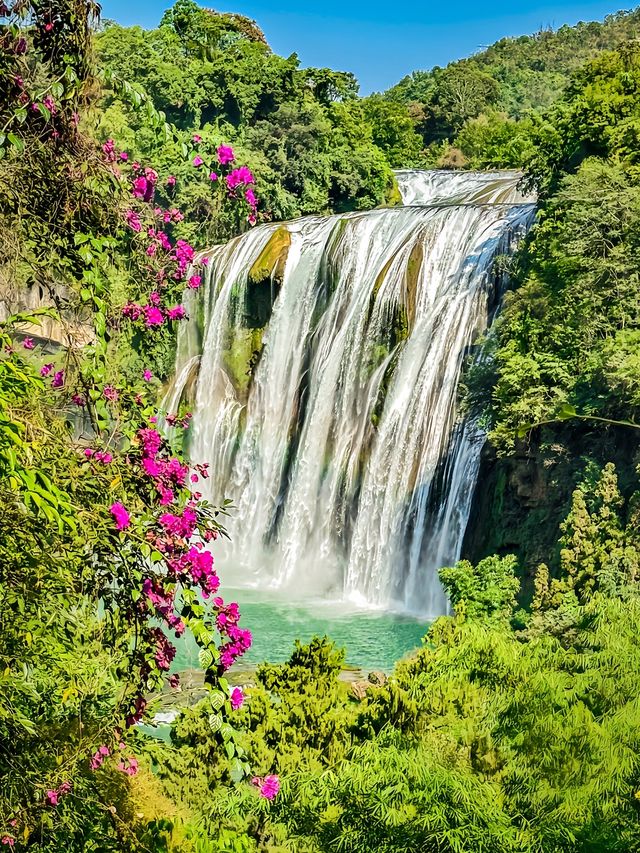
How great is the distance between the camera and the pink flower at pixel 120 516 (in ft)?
13.0

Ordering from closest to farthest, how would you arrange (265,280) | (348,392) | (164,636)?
1. (164,636)
2. (348,392)
3. (265,280)

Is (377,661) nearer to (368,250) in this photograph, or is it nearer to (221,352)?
(368,250)

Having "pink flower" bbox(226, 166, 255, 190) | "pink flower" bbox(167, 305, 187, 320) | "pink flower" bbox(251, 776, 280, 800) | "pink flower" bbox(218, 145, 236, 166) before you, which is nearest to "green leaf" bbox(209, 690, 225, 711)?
"pink flower" bbox(251, 776, 280, 800)

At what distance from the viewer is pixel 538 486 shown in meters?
16.2

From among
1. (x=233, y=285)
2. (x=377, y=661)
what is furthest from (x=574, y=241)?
(x=233, y=285)

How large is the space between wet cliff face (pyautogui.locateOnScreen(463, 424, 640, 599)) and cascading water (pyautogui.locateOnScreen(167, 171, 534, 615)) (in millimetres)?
626

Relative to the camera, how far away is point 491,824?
562 centimetres

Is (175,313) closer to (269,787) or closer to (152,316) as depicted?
(152,316)

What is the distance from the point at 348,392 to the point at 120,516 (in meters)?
17.3

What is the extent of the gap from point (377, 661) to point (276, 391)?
9.52 metres

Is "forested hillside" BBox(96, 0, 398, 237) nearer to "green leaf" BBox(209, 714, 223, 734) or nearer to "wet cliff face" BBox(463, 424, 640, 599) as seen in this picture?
"wet cliff face" BBox(463, 424, 640, 599)

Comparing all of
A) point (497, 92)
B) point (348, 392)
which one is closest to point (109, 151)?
point (348, 392)

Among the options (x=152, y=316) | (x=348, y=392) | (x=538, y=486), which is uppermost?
(x=348, y=392)

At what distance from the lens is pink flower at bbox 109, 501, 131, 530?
3.95 metres
